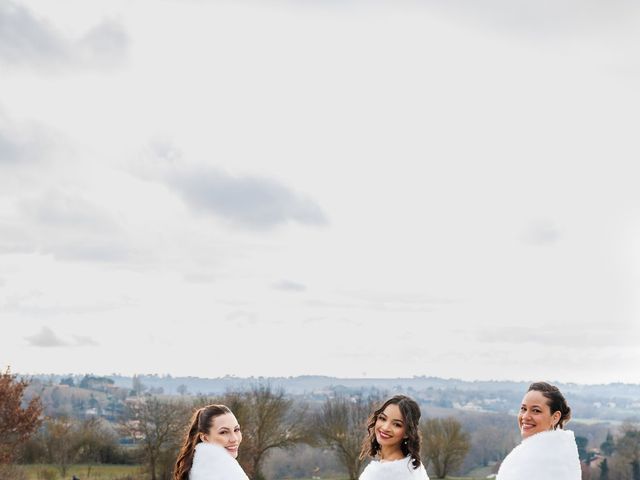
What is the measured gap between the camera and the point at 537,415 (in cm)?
573

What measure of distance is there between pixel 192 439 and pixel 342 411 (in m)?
50.8

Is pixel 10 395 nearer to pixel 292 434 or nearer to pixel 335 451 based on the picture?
pixel 292 434

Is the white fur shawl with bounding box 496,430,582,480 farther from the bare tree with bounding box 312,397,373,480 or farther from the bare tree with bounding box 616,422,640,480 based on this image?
the bare tree with bounding box 616,422,640,480

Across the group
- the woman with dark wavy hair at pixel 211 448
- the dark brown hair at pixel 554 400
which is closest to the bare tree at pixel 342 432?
the dark brown hair at pixel 554 400

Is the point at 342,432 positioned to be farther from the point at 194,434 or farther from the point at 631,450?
the point at 194,434

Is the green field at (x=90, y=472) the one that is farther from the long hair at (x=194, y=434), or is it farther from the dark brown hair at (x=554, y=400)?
the dark brown hair at (x=554, y=400)

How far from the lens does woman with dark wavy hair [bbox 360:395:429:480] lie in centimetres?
554

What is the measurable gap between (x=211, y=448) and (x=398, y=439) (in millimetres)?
1364

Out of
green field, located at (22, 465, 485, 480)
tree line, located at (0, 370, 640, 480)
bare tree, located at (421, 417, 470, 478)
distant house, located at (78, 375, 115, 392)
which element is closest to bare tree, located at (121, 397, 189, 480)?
tree line, located at (0, 370, 640, 480)

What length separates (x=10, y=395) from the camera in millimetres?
Result: 31000

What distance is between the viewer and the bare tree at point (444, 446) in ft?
196

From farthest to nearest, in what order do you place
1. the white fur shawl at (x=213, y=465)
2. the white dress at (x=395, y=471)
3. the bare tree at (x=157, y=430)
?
the bare tree at (x=157, y=430) < the white dress at (x=395, y=471) < the white fur shawl at (x=213, y=465)

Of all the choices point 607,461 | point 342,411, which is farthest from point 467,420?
point 342,411

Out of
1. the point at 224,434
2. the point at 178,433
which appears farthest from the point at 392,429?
the point at 178,433
